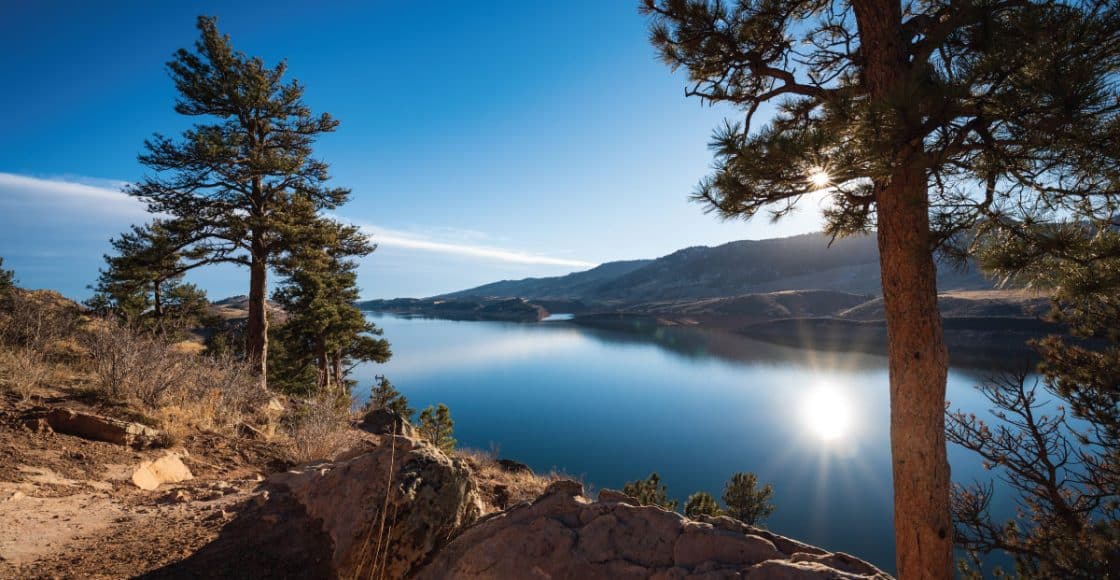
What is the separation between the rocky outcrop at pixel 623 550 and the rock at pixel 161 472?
11.1 feet

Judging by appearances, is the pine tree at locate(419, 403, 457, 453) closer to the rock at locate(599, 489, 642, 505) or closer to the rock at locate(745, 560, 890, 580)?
the rock at locate(599, 489, 642, 505)

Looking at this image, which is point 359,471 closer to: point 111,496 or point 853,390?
point 111,496

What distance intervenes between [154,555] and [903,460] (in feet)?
17.7

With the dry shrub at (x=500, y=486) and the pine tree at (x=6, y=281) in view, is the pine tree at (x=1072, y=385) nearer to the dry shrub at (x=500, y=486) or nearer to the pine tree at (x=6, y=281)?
the dry shrub at (x=500, y=486)

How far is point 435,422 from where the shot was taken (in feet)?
37.1

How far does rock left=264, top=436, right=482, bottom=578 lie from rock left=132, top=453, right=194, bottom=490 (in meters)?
1.84

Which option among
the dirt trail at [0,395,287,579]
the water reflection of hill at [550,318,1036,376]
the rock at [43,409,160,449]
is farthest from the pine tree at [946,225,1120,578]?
the water reflection of hill at [550,318,1036,376]

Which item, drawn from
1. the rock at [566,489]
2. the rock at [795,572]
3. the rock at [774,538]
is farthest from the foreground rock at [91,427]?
the rock at [795,572]

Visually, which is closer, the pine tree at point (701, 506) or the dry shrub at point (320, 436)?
the dry shrub at point (320, 436)

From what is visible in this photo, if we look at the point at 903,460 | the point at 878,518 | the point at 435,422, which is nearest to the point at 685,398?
the point at 878,518

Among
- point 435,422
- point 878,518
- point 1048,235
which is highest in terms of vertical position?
point 1048,235

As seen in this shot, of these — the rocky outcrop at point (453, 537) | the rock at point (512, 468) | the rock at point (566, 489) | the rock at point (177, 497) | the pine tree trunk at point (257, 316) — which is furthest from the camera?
the rock at point (512, 468)

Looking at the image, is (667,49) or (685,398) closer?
(667,49)

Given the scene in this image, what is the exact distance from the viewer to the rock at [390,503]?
9.38 ft
